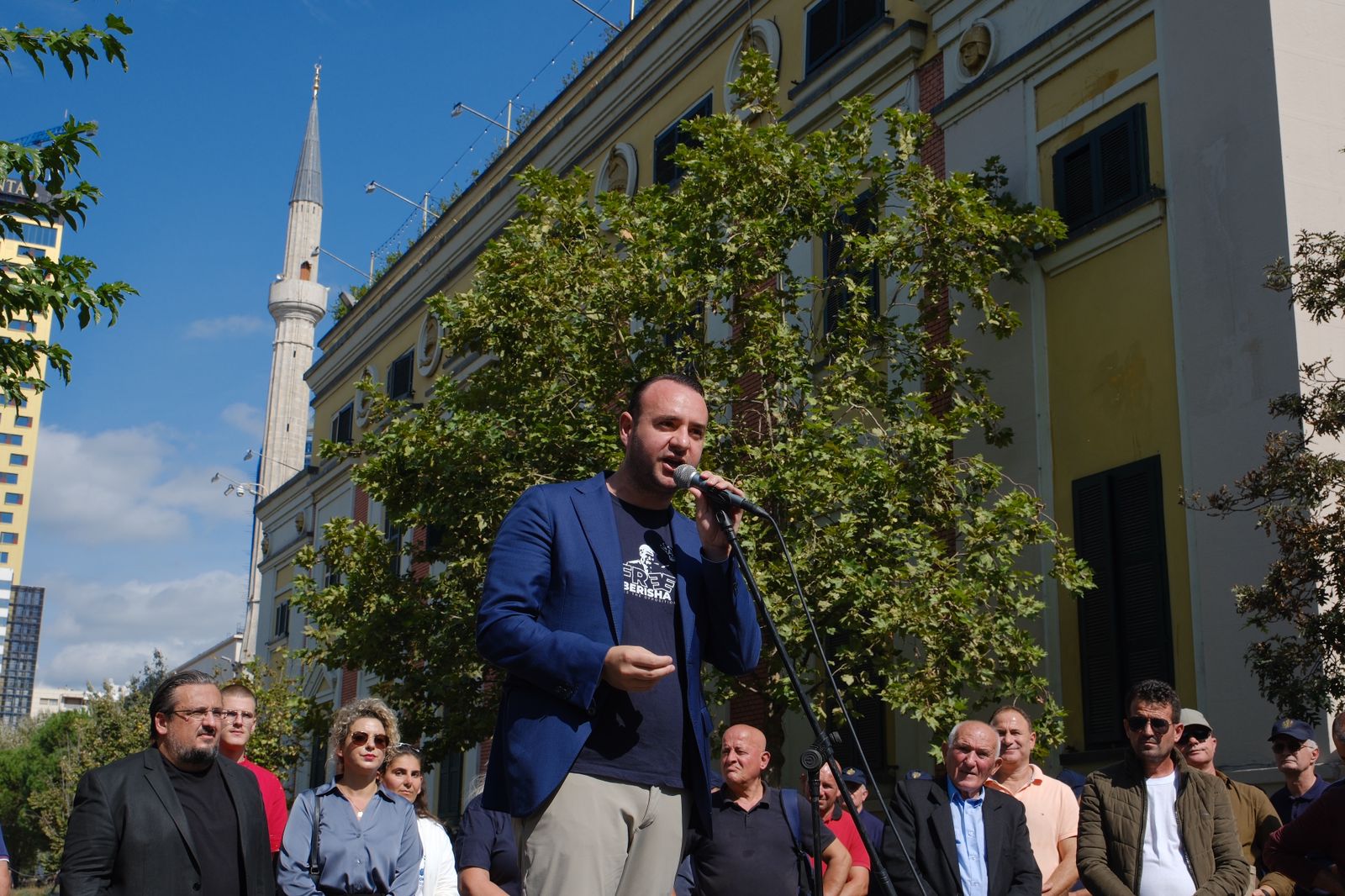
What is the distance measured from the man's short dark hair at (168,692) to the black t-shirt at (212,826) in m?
0.22

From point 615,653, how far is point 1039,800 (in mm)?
5696

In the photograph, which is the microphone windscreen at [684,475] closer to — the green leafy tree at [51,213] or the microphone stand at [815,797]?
the microphone stand at [815,797]

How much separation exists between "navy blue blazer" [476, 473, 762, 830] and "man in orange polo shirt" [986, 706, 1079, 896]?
4.65 m

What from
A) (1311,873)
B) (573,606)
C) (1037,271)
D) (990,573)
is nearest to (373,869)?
(573,606)

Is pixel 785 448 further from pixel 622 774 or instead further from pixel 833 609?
pixel 622 774

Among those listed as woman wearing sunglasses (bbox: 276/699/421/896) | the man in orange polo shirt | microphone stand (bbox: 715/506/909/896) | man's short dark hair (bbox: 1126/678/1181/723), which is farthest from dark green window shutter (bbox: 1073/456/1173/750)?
microphone stand (bbox: 715/506/909/896)

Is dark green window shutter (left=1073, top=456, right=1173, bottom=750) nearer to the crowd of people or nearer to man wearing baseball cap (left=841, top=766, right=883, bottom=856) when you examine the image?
man wearing baseball cap (left=841, top=766, right=883, bottom=856)

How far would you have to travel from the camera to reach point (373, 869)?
24.5ft

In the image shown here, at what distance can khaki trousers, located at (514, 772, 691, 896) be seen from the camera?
393 cm

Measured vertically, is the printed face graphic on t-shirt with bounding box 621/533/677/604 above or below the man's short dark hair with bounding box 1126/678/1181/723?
above

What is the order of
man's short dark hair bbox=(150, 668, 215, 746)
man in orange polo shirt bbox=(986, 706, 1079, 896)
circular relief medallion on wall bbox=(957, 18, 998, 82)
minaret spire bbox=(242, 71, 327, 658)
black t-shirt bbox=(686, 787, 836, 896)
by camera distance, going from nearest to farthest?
man's short dark hair bbox=(150, 668, 215, 746), black t-shirt bbox=(686, 787, 836, 896), man in orange polo shirt bbox=(986, 706, 1079, 896), circular relief medallion on wall bbox=(957, 18, 998, 82), minaret spire bbox=(242, 71, 327, 658)

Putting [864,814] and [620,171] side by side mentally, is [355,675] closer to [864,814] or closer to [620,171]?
[620,171]

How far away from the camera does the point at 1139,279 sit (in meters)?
13.4

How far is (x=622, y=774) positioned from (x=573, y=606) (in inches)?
19.5
